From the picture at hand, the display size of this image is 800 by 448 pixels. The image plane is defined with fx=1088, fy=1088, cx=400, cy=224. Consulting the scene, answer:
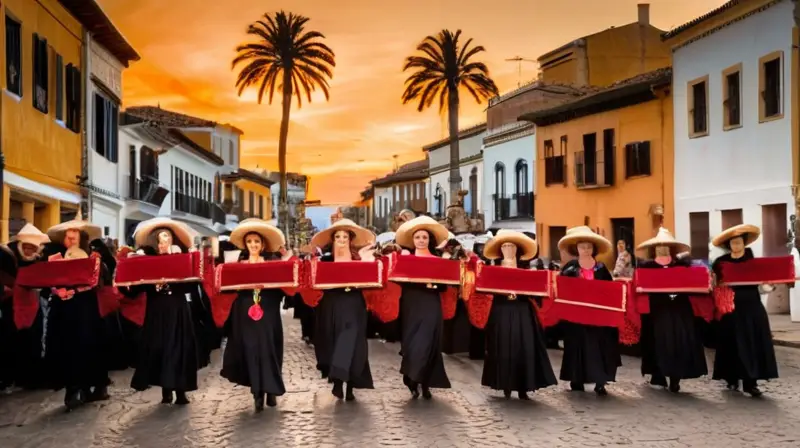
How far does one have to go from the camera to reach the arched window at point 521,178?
40938 mm

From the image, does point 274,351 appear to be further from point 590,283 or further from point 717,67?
point 717,67

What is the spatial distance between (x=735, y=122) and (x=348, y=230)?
16338mm

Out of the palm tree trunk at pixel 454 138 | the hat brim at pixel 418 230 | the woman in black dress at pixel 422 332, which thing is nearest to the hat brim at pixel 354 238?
the hat brim at pixel 418 230

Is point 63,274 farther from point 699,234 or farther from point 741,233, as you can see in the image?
point 699,234

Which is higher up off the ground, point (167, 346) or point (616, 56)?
point (616, 56)

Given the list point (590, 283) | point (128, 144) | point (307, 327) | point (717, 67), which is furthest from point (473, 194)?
point (590, 283)

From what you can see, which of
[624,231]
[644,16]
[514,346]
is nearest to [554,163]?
[624,231]

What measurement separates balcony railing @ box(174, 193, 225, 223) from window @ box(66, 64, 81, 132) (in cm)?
2062

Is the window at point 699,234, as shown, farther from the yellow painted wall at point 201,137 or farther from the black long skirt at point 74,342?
the yellow painted wall at point 201,137

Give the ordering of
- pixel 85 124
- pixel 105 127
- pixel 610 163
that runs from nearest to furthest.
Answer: pixel 85 124 → pixel 105 127 → pixel 610 163

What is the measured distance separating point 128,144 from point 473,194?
1704cm

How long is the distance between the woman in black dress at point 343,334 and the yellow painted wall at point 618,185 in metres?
19.8

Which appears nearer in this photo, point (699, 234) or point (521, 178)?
point (699, 234)

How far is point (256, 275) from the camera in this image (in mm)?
10773
